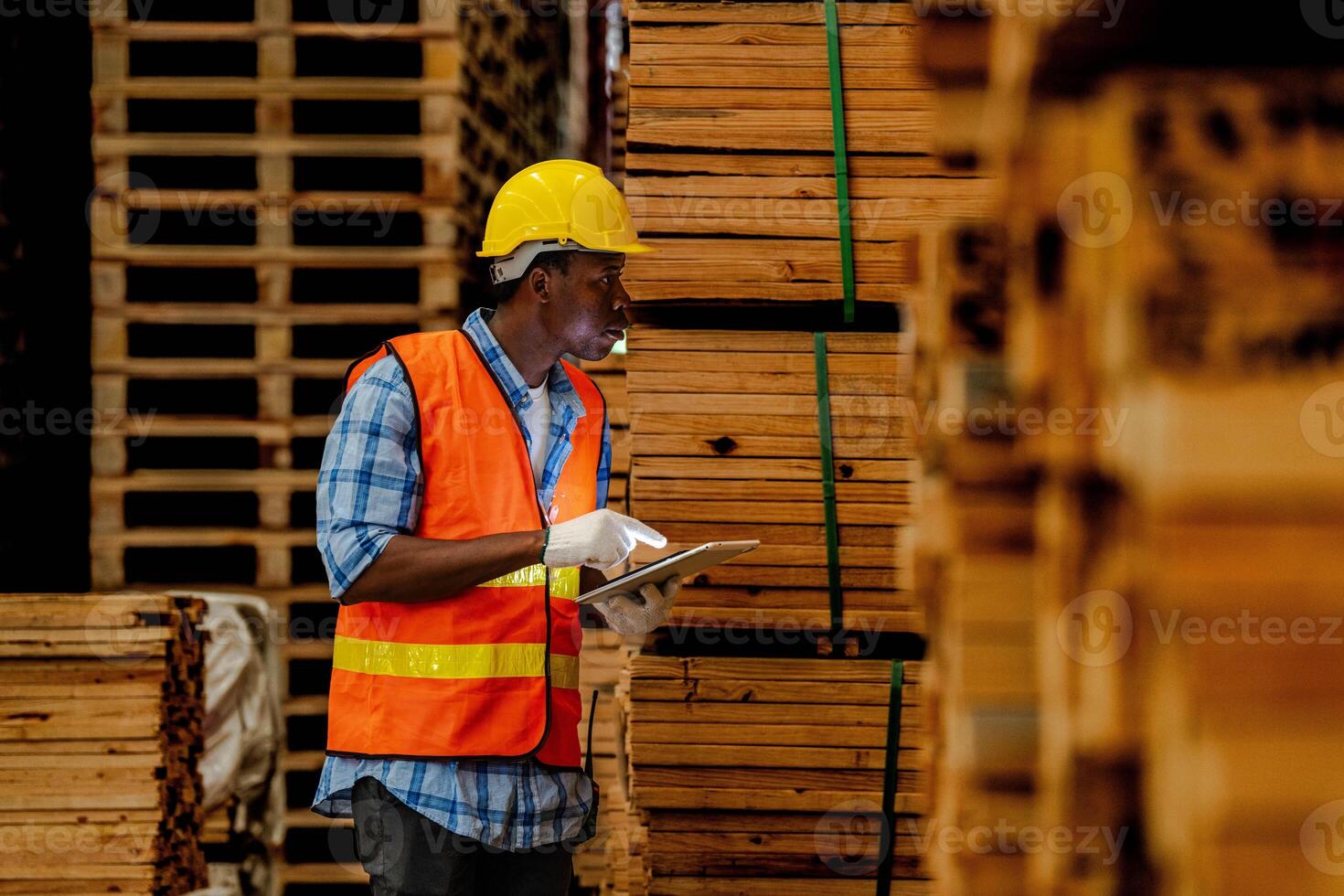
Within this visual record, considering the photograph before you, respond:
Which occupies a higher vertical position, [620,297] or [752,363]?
[620,297]

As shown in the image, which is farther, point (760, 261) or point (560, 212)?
point (760, 261)

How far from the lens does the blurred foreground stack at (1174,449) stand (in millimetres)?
998

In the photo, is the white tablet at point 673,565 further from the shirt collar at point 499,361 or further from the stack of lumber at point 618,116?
the stack of lumber at point 618,116

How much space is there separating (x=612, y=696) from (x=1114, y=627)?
445 cm

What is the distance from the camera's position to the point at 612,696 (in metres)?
5.48

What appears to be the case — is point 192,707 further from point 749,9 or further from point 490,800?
point 749,9

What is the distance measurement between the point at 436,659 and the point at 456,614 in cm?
10

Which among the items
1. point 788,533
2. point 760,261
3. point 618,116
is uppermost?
point 618,116
